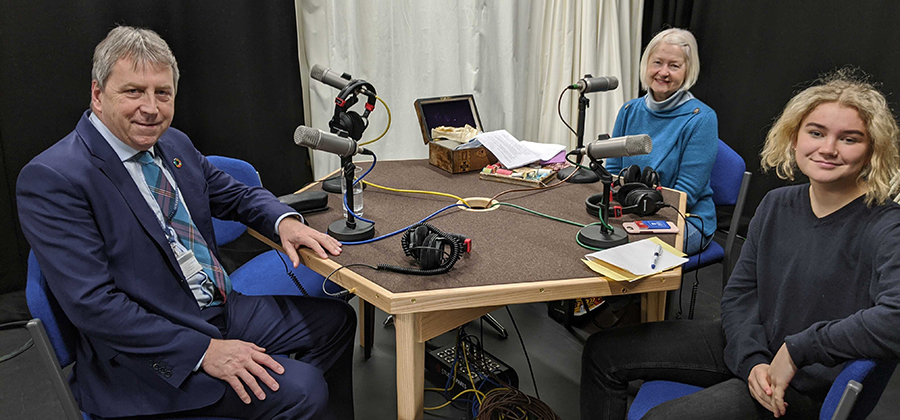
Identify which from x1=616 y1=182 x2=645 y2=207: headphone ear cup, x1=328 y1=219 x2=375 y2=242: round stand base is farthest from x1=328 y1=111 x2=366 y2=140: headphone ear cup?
x1=616 y1=182 x2=645 y2=207: headphone ear cup

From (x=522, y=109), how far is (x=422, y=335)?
8.69 ft

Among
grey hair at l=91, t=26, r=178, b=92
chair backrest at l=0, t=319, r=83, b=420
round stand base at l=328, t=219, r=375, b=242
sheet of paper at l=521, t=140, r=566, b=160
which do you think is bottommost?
chair backrest at l=0, t=319, r=83, b=420

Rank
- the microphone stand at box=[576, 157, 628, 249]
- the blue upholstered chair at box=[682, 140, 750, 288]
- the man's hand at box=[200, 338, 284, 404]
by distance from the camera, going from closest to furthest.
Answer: the man's hand at box=[200, 338, 284, 404], the microphone stand at box=[576, 157, 628, 249], the blue upholstered chair at box=[682, 140, 750, 288]

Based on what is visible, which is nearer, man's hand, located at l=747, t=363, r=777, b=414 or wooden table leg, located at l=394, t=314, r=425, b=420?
man's hand, located at l=747, t=363, r=777, b=414

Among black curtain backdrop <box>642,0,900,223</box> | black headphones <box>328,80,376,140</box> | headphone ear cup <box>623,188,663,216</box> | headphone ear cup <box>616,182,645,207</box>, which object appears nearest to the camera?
black headphones <box>328,80,376,140</box>

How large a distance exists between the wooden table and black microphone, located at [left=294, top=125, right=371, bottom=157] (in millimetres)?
282

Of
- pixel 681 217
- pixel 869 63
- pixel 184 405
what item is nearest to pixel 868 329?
pixel 681 217

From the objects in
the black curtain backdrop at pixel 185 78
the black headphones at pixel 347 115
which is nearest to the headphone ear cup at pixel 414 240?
the black headphones at pixel 347 115

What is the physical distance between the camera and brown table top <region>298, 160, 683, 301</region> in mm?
1480

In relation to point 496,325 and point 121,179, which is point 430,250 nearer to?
point 121,179

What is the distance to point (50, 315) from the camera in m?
1.30

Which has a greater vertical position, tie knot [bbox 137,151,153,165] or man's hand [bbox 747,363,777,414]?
tie knot [bbox 137,151,153,165]

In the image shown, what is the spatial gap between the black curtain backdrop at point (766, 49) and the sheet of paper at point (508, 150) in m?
1.59

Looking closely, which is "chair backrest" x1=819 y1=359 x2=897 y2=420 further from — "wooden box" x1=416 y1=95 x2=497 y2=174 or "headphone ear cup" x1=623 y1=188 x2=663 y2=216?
"wooden box" x1=416 y1=95 x2=497 y2=174
